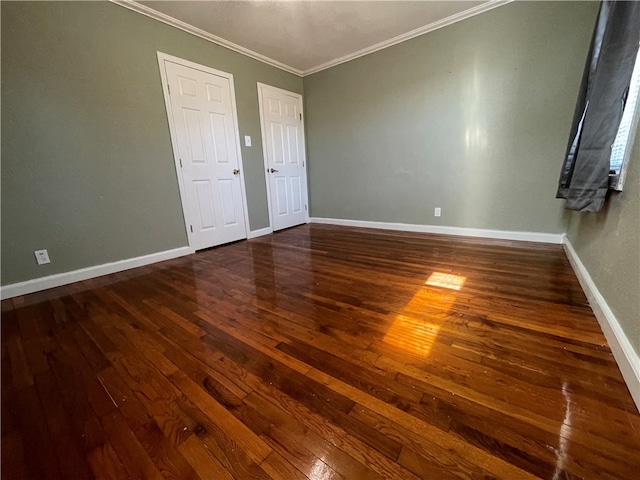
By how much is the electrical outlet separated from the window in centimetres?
384

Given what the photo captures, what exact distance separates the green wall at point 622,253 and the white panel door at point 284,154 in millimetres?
3365

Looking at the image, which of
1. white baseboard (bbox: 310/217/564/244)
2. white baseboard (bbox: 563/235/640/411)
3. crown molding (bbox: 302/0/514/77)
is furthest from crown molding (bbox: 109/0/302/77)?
white baseboard (bbox: 563/235/640/411)

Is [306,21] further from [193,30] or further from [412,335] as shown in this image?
[412,335]

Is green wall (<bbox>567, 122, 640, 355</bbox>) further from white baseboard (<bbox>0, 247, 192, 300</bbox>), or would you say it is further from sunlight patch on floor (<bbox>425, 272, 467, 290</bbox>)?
white baseboard (<bbox>0, 247, 192, 300</bbox>)

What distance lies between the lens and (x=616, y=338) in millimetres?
1107

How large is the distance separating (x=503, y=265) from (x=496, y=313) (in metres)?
0.90

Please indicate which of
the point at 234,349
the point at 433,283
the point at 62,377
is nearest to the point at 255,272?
the point at 234,349

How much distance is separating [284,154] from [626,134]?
3.46 m

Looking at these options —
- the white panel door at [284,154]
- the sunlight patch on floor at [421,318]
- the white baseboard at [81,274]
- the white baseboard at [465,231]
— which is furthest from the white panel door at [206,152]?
the sunlight patch on floor at [421,318]

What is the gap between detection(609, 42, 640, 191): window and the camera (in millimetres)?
1254

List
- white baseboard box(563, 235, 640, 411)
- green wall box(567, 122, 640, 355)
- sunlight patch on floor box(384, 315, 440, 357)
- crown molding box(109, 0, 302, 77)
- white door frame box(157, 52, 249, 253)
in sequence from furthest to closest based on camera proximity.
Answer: white door frame box(157, 52, 249, 253), crown molding box(109, 0, 302, 77), sunlight patch on floor box(384, 315, 440, 357), green wall box(567, 122, 640, 355), white baseboard box(563, 235, 640, 411)

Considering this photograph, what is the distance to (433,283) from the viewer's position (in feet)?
6.23

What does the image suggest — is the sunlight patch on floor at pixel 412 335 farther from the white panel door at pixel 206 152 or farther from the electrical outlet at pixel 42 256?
the electrical outlet at pixel 42 256

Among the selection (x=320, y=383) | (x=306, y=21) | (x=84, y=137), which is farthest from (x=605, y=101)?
(x=84, y=137)
